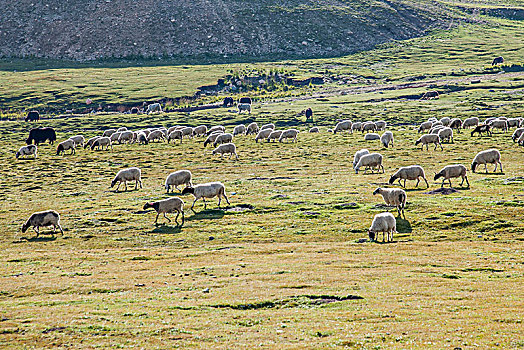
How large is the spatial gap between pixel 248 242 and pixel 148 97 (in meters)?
89.9

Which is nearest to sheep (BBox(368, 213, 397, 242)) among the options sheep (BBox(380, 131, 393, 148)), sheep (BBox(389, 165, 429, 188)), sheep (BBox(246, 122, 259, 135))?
sheep (BBox(389, 165, 429, 188))

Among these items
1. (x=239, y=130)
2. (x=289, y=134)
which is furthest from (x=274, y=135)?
(x=239, y=130)

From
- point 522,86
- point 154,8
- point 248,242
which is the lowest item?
point 248,242

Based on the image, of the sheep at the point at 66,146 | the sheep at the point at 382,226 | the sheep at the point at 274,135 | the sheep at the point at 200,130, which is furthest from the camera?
the sheep at the point at 200,130

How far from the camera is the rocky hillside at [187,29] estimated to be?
162 m

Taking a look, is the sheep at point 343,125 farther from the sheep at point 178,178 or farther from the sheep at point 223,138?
the sheep at point 178,178

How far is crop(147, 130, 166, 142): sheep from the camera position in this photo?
67.9 metres

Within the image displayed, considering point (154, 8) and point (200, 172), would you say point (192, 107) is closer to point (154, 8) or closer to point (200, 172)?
point (200, 172)

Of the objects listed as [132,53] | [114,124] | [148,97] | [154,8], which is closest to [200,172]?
[114,124]

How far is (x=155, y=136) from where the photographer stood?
6869 centimetres

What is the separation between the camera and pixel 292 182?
40.3 meters

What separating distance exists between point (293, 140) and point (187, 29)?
11862 cm

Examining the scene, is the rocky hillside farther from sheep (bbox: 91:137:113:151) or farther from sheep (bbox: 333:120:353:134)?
sheep (bbox: 91:137:113:151)

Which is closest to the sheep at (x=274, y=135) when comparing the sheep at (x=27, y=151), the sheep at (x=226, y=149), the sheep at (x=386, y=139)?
the sheep at (x=226, y=149)
